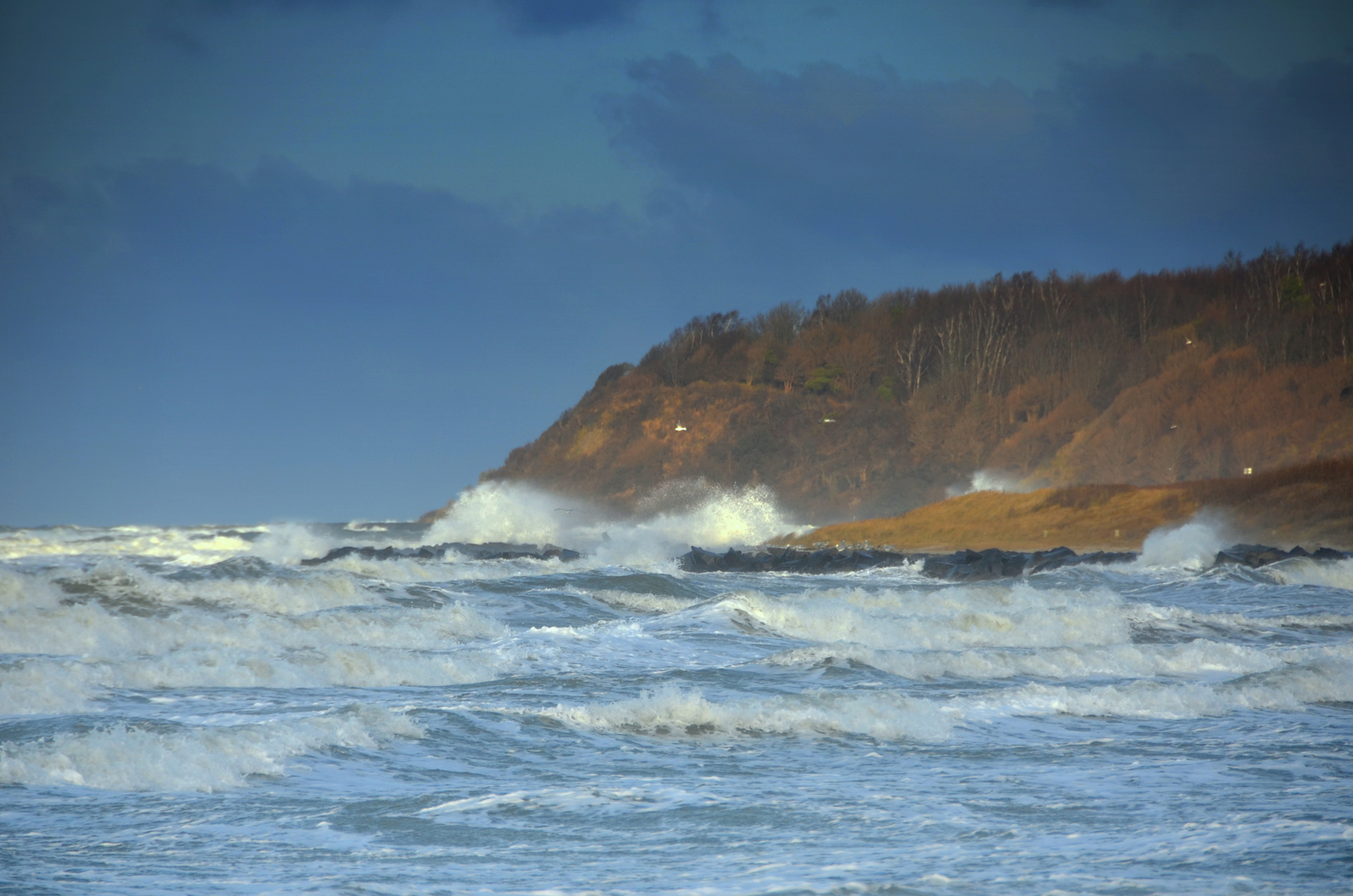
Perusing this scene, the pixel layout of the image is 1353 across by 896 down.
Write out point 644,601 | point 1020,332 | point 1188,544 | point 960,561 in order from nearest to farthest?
1. point 644,601
2. point 960,561
3. point 1188,544
4. point 1020,332

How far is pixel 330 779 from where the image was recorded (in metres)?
6.71

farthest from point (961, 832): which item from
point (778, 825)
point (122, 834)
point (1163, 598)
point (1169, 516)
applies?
point (1169, 516)

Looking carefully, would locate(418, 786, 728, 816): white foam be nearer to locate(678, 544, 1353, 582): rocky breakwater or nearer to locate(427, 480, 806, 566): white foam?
locate(678, 544, 1353, 582): rocky breakwater

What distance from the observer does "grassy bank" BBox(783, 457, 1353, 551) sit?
3403 cm

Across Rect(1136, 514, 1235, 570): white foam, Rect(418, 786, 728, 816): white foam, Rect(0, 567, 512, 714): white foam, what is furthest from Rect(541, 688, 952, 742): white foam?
Rect(1136, 514, 1235, 570): white foam

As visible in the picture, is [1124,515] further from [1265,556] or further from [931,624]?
[931,624]

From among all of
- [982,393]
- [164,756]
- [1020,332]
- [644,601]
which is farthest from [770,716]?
[1020,332]

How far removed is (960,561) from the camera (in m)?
29.8

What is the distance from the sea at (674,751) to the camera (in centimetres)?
498

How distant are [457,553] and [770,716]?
2994cm

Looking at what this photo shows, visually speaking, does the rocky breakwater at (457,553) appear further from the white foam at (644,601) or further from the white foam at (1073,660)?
the white foam at (1073,660)

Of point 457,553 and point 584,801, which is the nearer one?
point 584,801

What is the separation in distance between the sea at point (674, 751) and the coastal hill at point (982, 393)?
34901 mm

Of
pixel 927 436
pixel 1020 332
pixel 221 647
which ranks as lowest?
pixel 221 647
